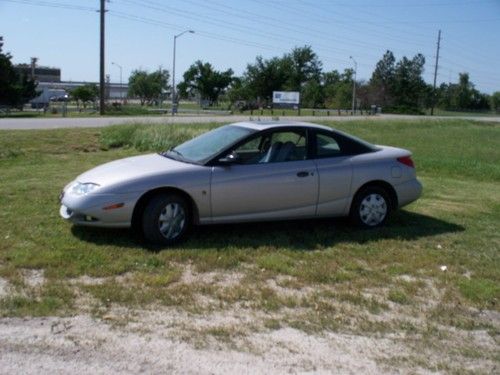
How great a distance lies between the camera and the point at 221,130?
26.3 feet

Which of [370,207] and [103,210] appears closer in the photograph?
[103,210]

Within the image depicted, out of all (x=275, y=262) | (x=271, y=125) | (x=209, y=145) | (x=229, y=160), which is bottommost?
(x=275, y=262)

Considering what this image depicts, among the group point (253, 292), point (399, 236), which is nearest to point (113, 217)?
point (253, 292)

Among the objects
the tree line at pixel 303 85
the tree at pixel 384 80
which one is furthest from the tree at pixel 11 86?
the tree at pixel 384 80

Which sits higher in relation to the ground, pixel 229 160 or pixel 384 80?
pixel 384 80

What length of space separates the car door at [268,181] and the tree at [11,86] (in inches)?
1951

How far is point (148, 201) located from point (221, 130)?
1718 mm

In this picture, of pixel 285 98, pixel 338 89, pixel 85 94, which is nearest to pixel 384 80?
pixel 338 89

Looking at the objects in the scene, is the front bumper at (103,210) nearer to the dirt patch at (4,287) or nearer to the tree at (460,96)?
the dirt patch at (4,287)

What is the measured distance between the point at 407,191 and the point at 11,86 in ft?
165

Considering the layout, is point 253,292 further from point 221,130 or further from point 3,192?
point 3,192

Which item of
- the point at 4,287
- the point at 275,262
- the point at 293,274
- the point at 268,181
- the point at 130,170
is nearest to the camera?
the point at 4,287

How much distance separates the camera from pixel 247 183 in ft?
23.1

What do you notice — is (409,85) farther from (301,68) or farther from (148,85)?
(148,85)
